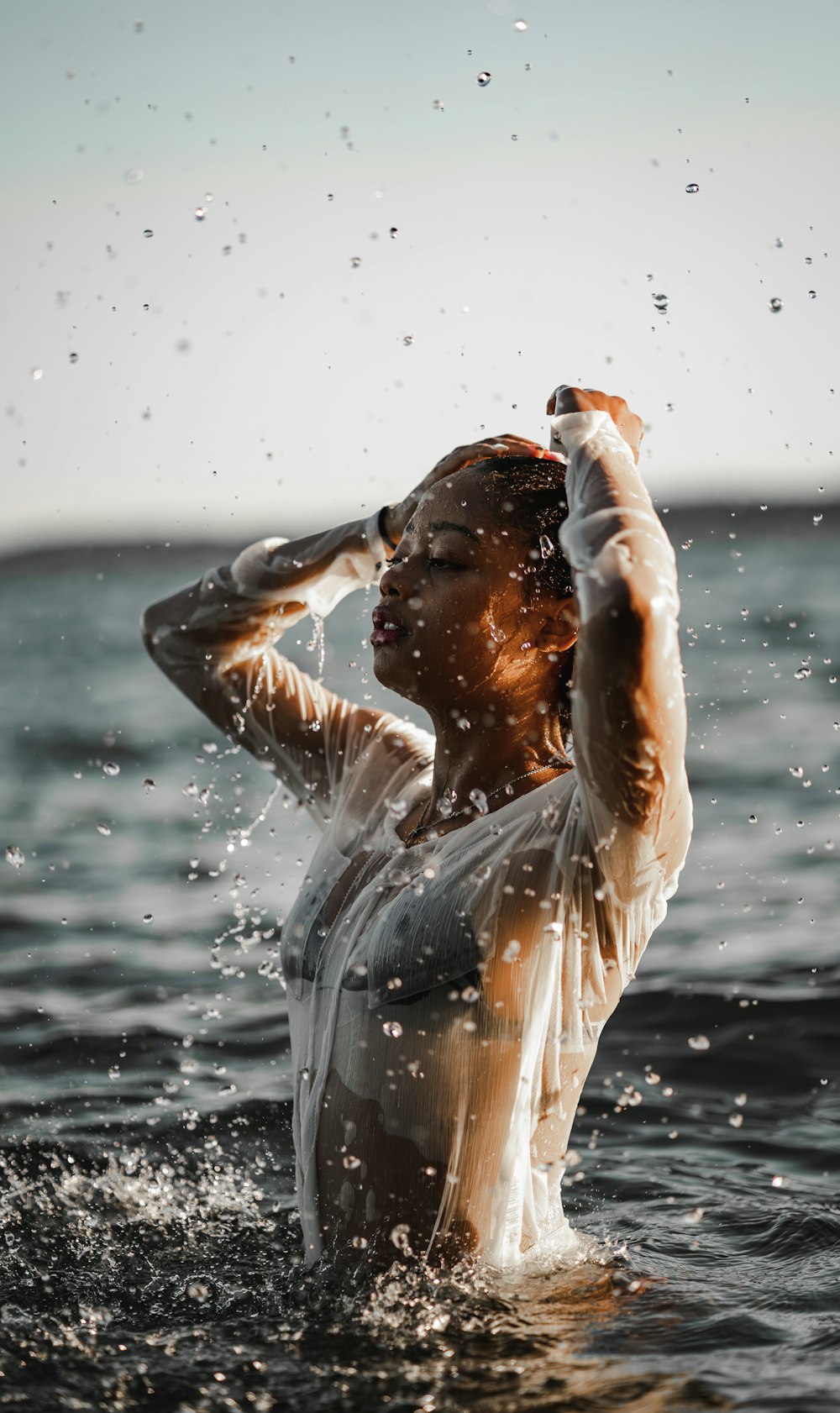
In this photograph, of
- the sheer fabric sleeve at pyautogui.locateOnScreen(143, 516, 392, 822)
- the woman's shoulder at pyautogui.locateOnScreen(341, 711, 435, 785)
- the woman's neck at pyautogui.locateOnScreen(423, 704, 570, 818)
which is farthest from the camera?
the sheer fabric sleeve at pyautogui.locateOnScreen(143, 516, 392, 822)

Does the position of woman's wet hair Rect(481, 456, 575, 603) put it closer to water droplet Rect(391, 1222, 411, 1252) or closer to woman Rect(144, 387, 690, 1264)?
woman Rect(144, 387, 690, 1264)

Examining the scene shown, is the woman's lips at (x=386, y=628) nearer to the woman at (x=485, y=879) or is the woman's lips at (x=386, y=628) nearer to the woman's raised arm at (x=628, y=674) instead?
the woman at (x=485, y=879)

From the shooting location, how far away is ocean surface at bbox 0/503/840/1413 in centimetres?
284

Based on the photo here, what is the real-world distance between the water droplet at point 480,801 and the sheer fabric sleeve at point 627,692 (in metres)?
0.40

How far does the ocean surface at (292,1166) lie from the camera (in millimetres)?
2840

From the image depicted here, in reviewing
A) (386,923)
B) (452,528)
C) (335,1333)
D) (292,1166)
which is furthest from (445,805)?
(292,1166)

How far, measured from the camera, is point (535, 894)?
2.68m

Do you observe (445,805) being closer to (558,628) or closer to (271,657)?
(558,628)

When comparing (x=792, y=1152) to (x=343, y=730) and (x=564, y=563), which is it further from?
(x=564, y=563)

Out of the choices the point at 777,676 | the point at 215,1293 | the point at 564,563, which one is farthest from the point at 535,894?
the point at 777,676

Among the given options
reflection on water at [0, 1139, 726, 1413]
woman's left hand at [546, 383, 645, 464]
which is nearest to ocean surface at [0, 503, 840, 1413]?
reflection on water at [0, 1139, 726, 1413]

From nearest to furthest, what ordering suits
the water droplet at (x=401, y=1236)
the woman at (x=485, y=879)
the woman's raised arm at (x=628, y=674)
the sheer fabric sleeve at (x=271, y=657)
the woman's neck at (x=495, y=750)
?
the woman's raised arm at (x=628, y=674) < the woman at (x=485, y=879) < the water droplet at (x=401, y=1236) < the woman's neck at (x=495, y=750) < the sheer fabric sleeve at (x=271, y=657)

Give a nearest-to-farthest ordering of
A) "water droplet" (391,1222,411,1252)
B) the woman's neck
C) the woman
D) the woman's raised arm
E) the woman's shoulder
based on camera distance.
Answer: the woman's raised arm
the woman
"water droplet" (391,1222,411,1252)
the woman's neck
the woman's shoulder

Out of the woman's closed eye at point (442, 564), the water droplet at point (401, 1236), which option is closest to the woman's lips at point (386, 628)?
the woman's closed eye at point (442, 564)
